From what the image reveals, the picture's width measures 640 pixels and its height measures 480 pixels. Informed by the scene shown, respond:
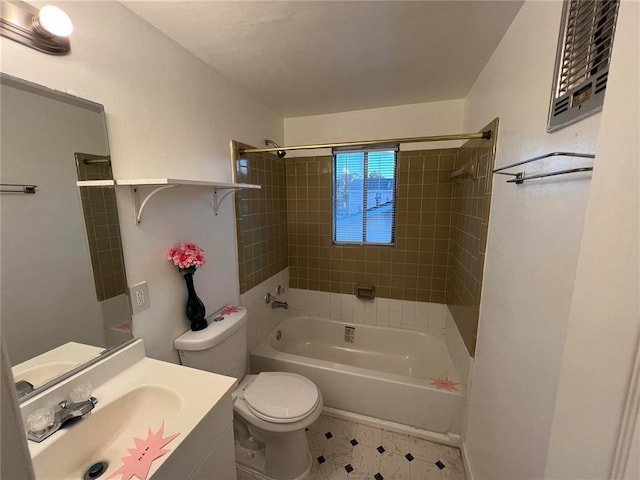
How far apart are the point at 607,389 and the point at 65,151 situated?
5.00 ft

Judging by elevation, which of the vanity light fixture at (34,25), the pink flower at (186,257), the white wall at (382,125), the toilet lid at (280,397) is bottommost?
the toilet lid at (280,397)

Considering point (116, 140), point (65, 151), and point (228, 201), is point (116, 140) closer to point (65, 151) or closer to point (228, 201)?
point (65, 151)

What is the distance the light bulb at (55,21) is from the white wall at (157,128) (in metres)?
0.08

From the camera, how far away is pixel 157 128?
1285 mm

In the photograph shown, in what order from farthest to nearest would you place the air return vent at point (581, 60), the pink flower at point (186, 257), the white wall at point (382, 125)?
the white wall at point (382, 125) → the pink flower at point (186, 257) → the air return vent at point (581, 60)

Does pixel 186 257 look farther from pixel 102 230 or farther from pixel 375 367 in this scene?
pixel 375 367

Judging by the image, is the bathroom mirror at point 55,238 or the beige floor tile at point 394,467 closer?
the bathroom mirror at point 55,238

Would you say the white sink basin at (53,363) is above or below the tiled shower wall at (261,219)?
below

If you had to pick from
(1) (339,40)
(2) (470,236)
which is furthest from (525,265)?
(1) (339,40)

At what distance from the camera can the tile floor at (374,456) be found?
1.62 m

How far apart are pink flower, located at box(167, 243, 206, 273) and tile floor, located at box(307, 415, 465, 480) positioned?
145cm

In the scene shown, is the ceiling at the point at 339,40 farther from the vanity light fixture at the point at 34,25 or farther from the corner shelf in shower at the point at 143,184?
the corner shelf in shower at the point at 143,184

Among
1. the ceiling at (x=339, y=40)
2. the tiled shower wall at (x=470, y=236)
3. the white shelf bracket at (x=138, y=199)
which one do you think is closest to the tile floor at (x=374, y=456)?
the tiled shower wall at (x=470, y=236)

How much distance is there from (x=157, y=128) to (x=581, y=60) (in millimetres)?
1622
